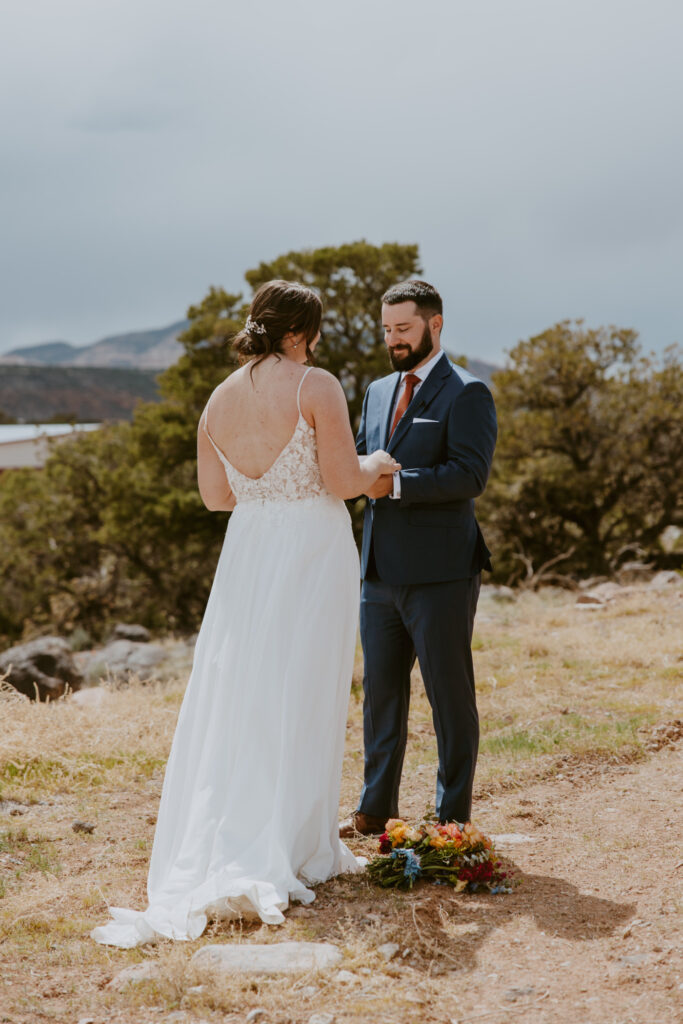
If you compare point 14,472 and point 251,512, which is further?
point 14,472

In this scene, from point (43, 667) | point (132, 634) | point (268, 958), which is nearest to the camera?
point (268, 958)

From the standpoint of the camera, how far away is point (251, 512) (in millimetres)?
4105

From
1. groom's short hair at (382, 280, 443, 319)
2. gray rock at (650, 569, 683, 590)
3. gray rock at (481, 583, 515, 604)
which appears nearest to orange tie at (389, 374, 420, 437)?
groom's short hair at (382, 280, 443, 319)

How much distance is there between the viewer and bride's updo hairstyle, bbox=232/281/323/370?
Answer: 3.87 meters

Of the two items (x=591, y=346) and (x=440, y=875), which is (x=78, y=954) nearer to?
(x=440, y=875)

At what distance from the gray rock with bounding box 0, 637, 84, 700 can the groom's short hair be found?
761 centimetres

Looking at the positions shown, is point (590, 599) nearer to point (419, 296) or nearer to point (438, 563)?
point (438, 563)

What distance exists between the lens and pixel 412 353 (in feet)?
14.4

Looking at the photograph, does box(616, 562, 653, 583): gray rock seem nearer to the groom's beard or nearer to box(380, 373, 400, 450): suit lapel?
box(380, 373, 400, 450): suit lapel

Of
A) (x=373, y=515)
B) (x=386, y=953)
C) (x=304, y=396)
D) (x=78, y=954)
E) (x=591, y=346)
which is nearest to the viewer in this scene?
(x=386, y=953)

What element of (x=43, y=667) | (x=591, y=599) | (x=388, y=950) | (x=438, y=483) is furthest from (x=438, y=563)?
(x=591, y=599)

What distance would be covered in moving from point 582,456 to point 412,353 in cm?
1510

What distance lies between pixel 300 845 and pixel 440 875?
575mm

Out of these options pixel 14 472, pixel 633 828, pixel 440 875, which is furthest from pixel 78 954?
pixel 14 472
